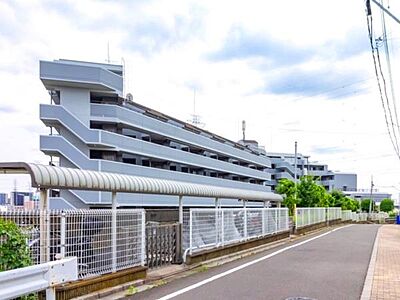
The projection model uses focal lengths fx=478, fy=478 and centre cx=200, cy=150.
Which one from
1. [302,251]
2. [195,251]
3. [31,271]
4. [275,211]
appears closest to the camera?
[31,271]

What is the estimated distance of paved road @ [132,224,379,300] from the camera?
8688 millimetres

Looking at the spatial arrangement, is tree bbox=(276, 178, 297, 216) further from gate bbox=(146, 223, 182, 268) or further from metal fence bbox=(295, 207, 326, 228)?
gate bbox=(146, 223, 182, 268)

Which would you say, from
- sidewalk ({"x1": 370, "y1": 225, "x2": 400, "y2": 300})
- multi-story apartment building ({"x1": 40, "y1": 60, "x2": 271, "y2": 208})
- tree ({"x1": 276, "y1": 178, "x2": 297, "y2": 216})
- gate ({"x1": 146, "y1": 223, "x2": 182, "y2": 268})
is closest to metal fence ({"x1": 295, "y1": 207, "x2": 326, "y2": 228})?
tree ({"x1": 276, "y1": 178, "x2": 297, "y2": 216})

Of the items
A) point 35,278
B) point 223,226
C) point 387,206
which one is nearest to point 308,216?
point 223,226

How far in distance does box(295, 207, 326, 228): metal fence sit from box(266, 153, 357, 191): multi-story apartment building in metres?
41.7

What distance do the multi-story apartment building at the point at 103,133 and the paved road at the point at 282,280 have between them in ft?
73.0

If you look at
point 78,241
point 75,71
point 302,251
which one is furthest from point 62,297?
point 75,71

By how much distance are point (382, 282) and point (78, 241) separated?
21.0ft

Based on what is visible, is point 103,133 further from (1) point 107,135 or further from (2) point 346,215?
(2) point 346,215

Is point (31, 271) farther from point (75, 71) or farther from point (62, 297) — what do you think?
point (75, 71)

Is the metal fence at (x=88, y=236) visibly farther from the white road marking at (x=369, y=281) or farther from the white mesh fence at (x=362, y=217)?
the white mesh fence at (x=362, y=217)

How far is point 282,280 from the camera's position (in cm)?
1038

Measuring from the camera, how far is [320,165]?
10444 cm

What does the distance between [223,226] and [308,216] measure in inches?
713
